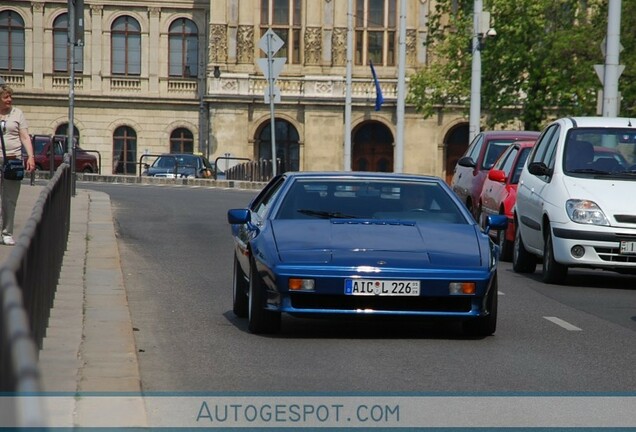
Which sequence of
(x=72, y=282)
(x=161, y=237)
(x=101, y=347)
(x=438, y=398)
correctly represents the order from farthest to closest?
(x=161, y=237)
(x=72, y=282)
(x=101, y=347)
(x=438, y=398)

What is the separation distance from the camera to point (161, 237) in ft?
71.7

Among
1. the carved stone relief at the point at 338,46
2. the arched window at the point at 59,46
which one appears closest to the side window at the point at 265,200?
the carved stone relief at the point at 338,46

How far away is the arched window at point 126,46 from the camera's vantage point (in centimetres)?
8000

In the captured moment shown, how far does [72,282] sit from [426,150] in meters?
63.5

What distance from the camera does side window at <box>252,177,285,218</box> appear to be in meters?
12.2

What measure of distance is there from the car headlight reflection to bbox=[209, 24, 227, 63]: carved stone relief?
61.8m

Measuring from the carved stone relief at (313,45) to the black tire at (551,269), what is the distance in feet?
203

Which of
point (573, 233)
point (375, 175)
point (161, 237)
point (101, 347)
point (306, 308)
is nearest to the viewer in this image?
point (101, 347)

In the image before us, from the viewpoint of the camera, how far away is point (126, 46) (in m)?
80.0

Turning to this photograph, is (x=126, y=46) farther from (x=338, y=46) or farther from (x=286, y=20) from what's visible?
(x=338, y=46)

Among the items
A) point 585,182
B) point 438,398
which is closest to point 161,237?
point 585,182

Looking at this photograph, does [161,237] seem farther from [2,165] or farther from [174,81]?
[174,81]

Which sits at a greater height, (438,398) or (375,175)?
(375,175)

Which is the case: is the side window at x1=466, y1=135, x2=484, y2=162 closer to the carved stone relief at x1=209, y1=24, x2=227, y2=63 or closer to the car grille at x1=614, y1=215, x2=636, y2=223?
the car grille at x1=614, y1=215, x2=636, y2=223
